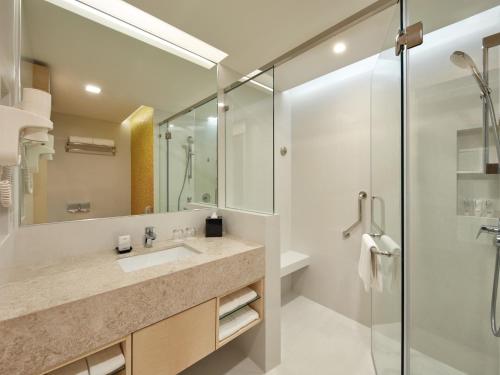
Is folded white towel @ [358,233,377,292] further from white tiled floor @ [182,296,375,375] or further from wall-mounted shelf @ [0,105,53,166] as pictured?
wall-mounted shelf @ [0,105,53,166]

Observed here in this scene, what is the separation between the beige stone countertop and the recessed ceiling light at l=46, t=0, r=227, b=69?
148cm

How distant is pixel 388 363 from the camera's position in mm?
1373

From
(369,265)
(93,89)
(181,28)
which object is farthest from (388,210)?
(93,89)

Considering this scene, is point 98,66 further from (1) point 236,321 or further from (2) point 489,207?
(2) point 489,207

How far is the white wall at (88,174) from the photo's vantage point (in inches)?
47.9

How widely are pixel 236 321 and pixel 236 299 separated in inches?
5.6

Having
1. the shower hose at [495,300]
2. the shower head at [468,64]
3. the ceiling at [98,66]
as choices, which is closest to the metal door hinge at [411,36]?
the shower head at [468,64]

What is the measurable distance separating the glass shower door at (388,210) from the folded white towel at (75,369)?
1542mm

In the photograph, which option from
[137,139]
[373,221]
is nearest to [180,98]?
[137,139]

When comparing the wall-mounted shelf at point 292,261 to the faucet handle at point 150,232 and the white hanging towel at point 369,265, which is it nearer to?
the white hanging towel at point 369,265

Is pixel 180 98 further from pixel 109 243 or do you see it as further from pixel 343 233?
pixel 343 233

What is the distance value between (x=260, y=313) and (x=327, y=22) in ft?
6.43

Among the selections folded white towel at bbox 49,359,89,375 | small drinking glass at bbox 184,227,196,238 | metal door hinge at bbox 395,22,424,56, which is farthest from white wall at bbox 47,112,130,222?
metal door hinge at bbox 395,22,424,56

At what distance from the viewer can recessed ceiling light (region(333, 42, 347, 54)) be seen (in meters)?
1.58
